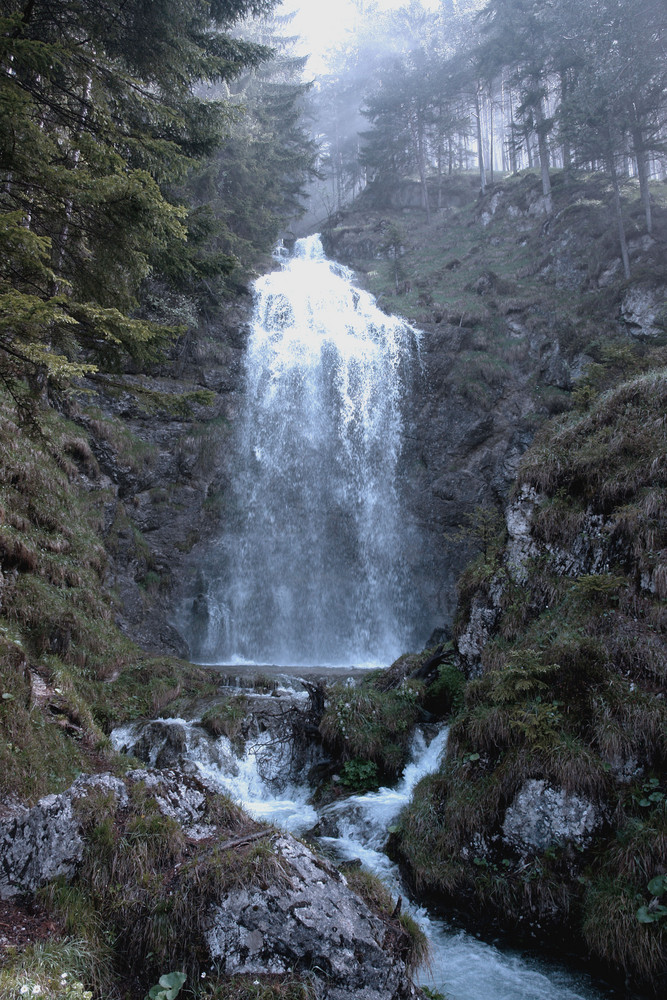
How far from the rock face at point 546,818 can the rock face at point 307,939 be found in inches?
91.5

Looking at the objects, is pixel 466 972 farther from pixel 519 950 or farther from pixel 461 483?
pixel 461 483

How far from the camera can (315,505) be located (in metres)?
18.4

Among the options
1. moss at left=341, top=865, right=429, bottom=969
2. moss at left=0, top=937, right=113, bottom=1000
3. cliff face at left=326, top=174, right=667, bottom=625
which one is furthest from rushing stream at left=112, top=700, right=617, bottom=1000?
cliff face at left=326, top=174, right=667, bottom=625

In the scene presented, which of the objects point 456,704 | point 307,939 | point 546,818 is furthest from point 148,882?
point 456,704

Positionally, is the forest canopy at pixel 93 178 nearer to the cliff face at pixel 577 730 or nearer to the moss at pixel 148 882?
the moss at pixel 148 882

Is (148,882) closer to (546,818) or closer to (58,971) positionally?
(58,971)

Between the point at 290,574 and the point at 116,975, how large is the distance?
14.6 m

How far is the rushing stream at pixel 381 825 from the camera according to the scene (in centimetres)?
459

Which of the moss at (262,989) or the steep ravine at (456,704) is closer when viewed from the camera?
the moss at (262,989)

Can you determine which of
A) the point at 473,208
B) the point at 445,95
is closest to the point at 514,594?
the point at 473,208

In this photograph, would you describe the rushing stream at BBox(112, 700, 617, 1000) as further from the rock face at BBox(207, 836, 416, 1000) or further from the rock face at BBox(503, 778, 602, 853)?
the rock face at BBox(207, 836, 416, 1000)

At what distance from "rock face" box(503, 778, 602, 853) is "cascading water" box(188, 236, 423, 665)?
10.5m

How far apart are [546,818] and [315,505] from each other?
13.6 m

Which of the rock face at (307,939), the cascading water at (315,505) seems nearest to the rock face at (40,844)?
the rock face at (307,939)
